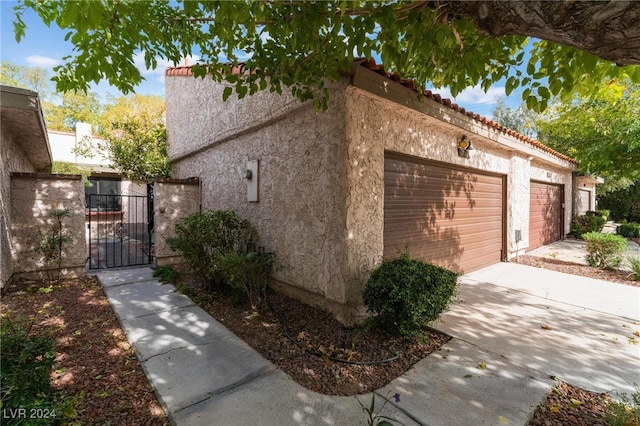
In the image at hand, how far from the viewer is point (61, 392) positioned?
269 cm

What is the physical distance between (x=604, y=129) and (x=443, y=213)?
9225mm

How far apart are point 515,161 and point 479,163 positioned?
238 centimetres

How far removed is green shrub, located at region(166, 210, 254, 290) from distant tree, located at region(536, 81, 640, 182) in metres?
12.1

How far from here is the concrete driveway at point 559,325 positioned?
3.25 meters

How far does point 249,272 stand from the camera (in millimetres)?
4758

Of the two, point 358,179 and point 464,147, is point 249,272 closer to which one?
point 358,179

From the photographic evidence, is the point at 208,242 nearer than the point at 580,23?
No

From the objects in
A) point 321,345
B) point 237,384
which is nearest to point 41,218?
point 237,384

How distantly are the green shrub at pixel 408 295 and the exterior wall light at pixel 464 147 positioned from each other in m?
3.61

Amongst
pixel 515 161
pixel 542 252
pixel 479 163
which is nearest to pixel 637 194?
pixel 542 252

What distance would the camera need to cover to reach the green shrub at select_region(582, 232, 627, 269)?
7.67 m

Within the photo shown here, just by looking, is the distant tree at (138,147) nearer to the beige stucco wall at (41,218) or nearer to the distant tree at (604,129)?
the beige stucco wall at (41,218)

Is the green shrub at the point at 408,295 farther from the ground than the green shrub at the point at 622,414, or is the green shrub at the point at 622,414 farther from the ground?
the green shrub at the point at 408,295

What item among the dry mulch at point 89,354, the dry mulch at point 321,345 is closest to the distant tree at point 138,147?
the dry mulch at point 89,354
